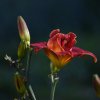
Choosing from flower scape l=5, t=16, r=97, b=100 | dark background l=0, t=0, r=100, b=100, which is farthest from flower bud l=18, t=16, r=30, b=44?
dark background l=0, t=0, r=100, b=100

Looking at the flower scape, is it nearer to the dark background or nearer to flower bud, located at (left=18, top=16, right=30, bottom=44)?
flower bud, located at (left=18, top=16, right=30, bottom=44)

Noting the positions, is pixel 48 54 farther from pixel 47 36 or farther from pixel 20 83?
pixel 47 36

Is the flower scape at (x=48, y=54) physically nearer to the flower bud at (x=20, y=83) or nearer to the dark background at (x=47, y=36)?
the flower bud at (x=20, y=83)

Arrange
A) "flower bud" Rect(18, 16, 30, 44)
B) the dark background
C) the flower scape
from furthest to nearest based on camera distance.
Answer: the dark background
"flower bud" Rect(18, 16, 30, 44)
the flower scape

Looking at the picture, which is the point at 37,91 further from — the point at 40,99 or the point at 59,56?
the point at 59,56

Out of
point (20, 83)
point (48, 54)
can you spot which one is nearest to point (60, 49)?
point (48, 54)

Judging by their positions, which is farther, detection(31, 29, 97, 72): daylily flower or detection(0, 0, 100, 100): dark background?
detection(0, 0, 100, 100): dark background
